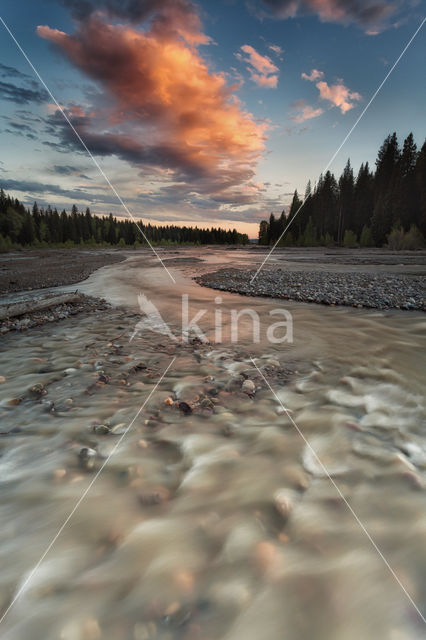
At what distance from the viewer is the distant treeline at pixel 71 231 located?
69500mm

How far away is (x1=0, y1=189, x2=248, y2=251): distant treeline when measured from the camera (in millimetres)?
69500

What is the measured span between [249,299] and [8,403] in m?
8.06

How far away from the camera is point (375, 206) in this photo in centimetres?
5116

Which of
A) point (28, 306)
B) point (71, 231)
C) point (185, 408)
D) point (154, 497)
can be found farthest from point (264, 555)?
point (71, 231)

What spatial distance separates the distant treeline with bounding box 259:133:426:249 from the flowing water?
4610cm

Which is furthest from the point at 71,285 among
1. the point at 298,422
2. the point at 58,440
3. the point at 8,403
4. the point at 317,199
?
the point at 317,199

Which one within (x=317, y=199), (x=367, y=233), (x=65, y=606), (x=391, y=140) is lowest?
(x=65, y=606)

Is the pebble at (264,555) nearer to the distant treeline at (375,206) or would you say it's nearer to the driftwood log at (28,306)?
the driftwood log at (28,306)

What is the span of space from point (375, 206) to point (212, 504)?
61274mm

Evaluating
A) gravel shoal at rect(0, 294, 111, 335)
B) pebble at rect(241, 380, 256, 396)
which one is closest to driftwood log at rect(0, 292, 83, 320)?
gravel shoal at rect(0, 294, 111, 335)

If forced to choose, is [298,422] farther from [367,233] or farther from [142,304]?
[367,233]

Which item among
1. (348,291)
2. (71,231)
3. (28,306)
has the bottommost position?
(28,306)

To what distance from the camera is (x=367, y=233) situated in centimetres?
5003

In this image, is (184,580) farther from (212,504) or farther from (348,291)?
(348,291)
